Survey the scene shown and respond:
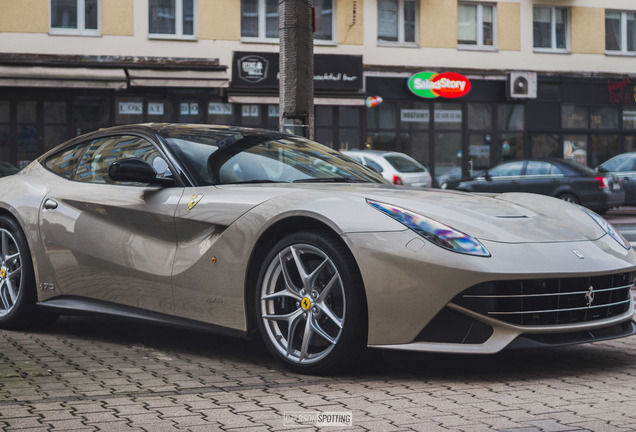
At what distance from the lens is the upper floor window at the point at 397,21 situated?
31.2m

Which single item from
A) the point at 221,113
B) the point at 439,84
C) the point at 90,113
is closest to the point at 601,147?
the point at 439,84

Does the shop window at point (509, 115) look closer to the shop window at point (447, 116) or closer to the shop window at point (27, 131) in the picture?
the shop window at point (447, 116)

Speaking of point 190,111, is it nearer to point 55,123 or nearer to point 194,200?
point 55,123

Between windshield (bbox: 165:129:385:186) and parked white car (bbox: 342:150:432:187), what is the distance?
1623 cm

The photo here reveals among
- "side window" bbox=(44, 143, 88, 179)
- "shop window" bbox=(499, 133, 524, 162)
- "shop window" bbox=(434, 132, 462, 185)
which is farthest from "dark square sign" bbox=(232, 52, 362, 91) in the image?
"side window" bbox=(44, 143, 88, 179)

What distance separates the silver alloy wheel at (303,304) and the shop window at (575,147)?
96.3 ft

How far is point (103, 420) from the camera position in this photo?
403cm

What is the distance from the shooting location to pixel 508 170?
23.8 m

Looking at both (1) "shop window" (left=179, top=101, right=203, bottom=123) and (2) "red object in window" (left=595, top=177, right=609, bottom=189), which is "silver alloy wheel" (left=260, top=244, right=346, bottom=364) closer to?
(2) "red object in window" (left=595, top=177, right=609, bottom=189)

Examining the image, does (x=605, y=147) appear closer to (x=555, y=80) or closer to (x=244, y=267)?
(x=555, y=80)

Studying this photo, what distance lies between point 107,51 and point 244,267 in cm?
2420

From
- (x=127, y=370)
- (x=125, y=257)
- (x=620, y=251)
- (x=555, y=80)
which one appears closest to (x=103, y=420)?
(x=127, y=370)

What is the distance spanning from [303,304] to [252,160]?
120 centimetres

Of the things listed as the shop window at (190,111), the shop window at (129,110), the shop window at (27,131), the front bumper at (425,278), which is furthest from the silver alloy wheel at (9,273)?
the shop window at (190,111)
